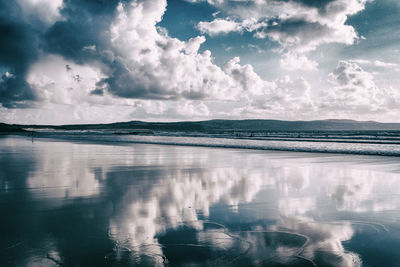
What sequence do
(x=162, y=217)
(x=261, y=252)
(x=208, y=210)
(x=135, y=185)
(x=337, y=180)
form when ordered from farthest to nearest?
(x=337, y=180), (x=135, y=185), (x=208, y=210), (x=162, y=217), (x=261, y=252)

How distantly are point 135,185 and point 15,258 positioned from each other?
6.07m

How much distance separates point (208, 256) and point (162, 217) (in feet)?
7.47

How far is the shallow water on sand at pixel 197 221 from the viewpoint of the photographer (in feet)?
15.3

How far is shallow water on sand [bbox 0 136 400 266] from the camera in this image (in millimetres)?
4660

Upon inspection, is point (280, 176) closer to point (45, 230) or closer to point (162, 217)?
point (162, 217)

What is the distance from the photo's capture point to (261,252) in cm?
483

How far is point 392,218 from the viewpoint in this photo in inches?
269

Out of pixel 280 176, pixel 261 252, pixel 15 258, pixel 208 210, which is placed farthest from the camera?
pixel 280 176

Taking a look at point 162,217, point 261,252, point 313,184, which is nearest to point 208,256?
point 261,252

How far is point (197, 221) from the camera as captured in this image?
21.2ft

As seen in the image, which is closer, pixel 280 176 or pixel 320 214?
pixel 320 214

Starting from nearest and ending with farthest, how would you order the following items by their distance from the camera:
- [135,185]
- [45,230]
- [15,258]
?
[15,258]
[45,230]
[135,185]

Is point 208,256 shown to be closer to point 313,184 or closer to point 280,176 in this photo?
point 313,184

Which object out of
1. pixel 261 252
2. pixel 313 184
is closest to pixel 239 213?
pixel 261 252
